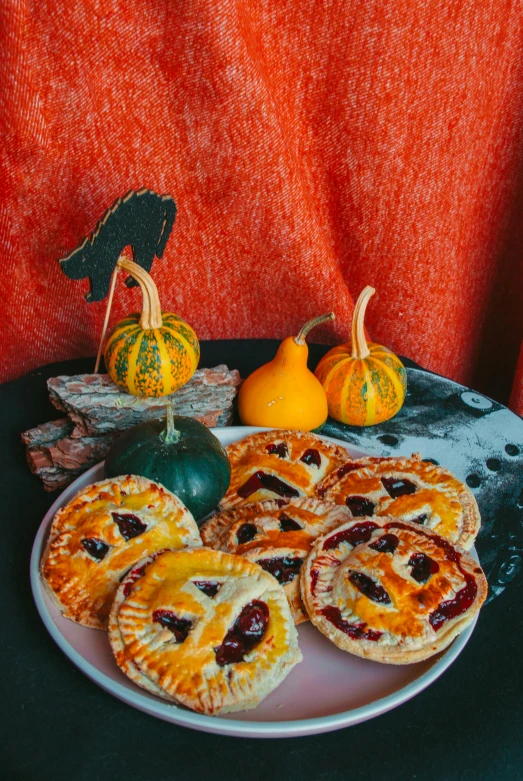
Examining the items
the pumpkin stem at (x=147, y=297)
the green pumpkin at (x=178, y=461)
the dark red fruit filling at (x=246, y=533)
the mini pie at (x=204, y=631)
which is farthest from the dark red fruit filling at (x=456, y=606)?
the pumpkin stem at (x=147, y=297)

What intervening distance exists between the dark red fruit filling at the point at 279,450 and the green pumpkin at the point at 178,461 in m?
0.13

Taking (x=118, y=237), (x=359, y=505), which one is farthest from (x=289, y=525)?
(x=118, y=237)

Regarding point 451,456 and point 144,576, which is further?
point 451,456

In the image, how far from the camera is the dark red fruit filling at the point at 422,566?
1159 mm

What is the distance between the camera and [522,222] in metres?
2.25

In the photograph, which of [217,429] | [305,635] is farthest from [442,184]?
[305,635]

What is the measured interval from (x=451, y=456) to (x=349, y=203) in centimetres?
87

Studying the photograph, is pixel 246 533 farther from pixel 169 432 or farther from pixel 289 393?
pixel 289 393

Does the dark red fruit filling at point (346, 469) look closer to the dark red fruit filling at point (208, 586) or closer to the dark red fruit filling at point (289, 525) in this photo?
the dark red fruit filling at point (289, 525)

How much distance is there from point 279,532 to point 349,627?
210 millimetres

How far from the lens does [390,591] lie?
1136mm

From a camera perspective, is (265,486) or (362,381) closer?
(265,486)

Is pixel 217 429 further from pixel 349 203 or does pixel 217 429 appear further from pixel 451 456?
pixel 349 203

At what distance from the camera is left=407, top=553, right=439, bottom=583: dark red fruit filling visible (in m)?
1.16
